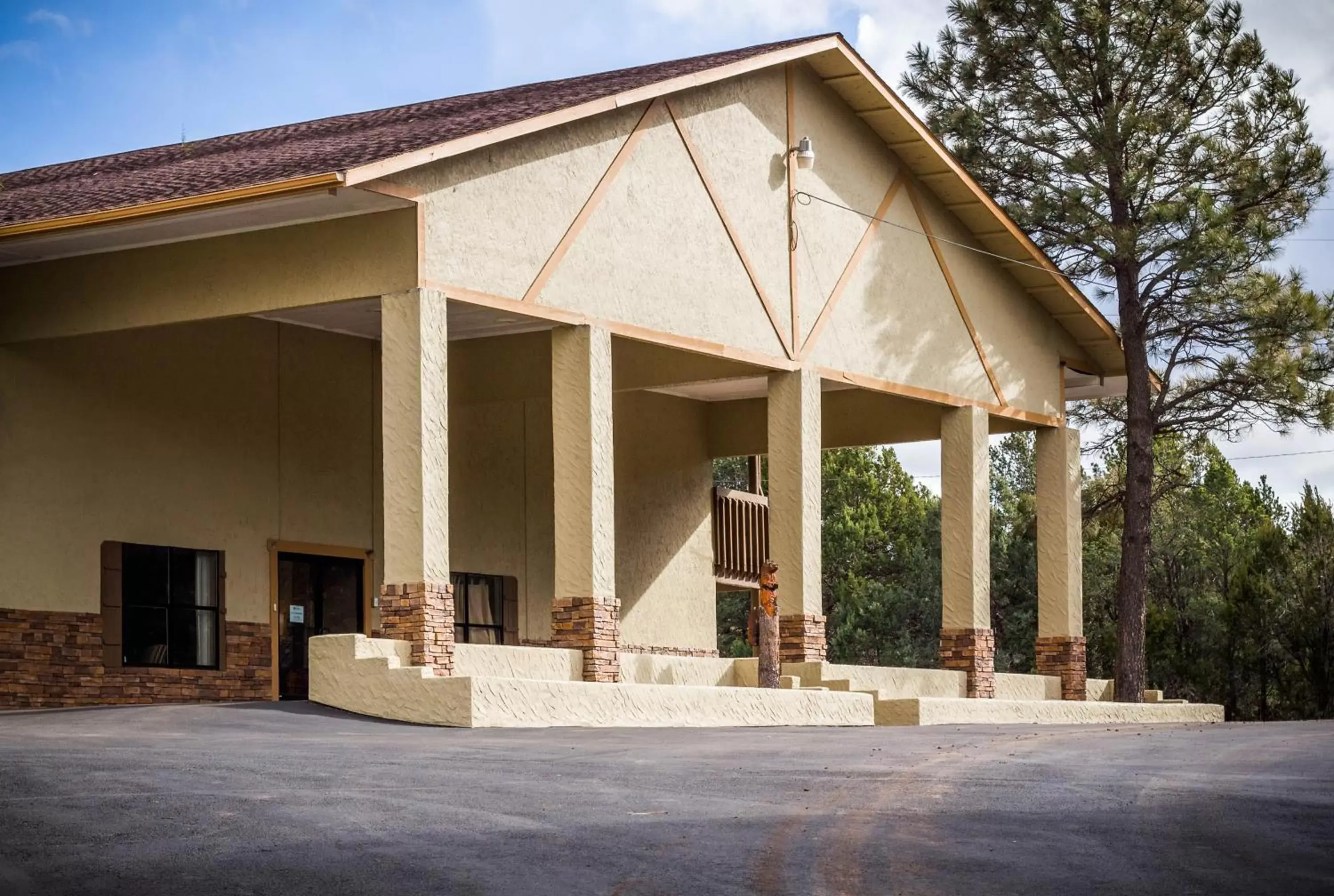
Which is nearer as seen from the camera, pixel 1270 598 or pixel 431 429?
pixel 431 429

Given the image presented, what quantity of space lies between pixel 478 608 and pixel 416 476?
904 cm

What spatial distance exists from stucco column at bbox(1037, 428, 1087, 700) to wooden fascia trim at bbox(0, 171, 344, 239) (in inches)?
658

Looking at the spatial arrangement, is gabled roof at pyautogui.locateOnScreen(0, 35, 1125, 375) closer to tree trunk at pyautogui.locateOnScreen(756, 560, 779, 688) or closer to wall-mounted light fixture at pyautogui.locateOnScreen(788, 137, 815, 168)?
wall-mounted light fixture at pyautogui.locateOnScreen(788, 137, 815, 168)

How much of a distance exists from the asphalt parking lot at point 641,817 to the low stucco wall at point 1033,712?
316 inches

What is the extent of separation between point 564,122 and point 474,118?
110 centimetres

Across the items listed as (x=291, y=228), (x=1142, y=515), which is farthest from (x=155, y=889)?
(x=1142, y=515)

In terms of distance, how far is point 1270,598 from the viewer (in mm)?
43219

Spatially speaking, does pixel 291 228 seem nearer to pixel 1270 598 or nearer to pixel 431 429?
pixel 431 429

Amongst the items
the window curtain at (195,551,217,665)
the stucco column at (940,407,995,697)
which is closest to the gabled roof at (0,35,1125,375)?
the stucco column at (940,407,995,697)

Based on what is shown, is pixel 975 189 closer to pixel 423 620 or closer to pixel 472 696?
pixel 423 620

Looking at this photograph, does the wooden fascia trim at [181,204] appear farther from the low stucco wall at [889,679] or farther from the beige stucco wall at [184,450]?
the low stucco wall at [889,679]

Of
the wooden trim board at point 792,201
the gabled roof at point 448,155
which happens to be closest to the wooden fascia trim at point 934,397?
the wooden trim board at point 792,201

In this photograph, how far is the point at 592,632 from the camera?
842 inches

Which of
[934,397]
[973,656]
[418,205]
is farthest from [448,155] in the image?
→ [973,656]
